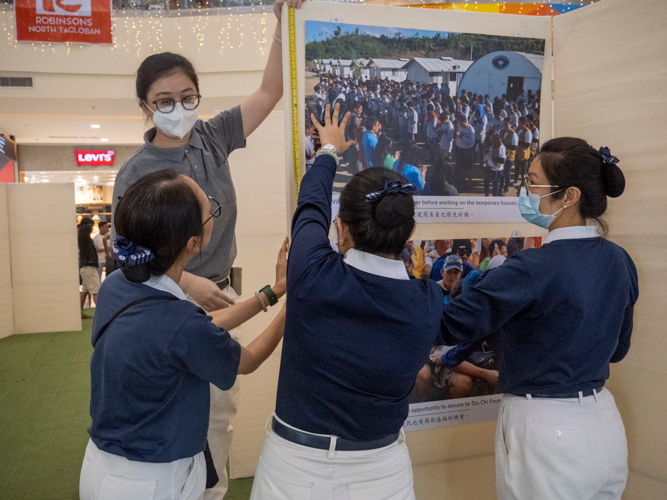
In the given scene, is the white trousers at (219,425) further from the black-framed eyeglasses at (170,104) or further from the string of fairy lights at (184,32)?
the string of fairy lights at (184,32)

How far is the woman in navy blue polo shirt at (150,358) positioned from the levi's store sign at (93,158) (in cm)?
1251

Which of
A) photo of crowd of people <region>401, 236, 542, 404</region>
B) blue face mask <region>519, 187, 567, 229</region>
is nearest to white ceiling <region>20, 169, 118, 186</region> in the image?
photo of crowd of people <region>401, 236, 542, 404</region>

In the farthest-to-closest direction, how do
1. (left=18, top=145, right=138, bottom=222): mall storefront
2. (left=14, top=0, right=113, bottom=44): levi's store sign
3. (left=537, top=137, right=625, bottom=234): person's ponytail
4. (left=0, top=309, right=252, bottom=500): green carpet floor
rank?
(left=18, top=145, right=138, bottom=222): mall storefront → (left=14, top=0, right=113, bottom=44): levi's store sign → (left=0, top=309, right=252, bottom=500): green carpet floor → (left=537, top=137, right=625, bottom=234): person's ponytail

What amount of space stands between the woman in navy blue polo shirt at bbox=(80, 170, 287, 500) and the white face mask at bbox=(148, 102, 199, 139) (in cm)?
48

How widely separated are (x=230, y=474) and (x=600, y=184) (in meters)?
2.62

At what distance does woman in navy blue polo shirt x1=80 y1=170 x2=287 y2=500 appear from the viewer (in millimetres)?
1211

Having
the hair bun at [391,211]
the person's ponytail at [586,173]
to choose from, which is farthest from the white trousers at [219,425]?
the person's ponytail at [586,173]

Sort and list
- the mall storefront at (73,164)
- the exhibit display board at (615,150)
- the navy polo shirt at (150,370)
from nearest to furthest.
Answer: the navy polo shirt at (150,370) < the exhibit display board at (615,150) < the mall storefront at (73,164)

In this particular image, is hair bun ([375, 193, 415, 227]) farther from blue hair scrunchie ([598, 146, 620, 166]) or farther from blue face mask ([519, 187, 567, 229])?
blue hair scrunchie ([598, 146, 620, 166])

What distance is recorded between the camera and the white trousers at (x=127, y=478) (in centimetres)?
125

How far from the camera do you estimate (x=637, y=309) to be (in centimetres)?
199

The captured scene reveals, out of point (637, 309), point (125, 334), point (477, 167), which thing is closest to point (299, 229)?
point (125, 334)

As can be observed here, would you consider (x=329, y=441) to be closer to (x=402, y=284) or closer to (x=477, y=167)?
(x=402, y=284)

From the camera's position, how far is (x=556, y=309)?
4.85 feet
